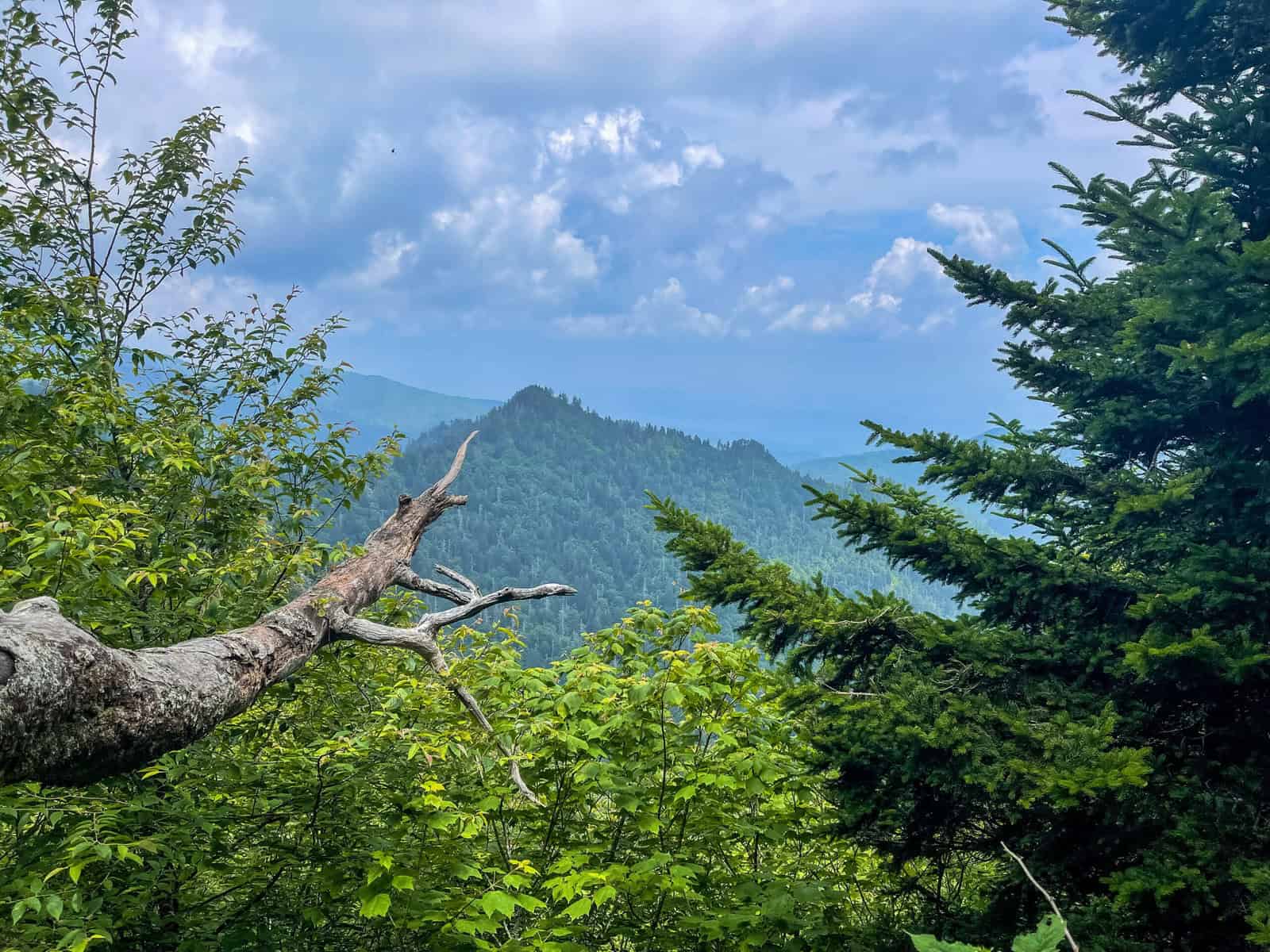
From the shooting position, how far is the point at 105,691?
2191mm

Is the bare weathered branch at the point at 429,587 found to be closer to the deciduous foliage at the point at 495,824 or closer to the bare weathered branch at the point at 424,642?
the deciduous foliage at the point at 495,824

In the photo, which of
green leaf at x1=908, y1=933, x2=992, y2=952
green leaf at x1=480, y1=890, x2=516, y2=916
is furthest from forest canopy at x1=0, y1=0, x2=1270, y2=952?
green leaf at x1=908, y1=933, x2=992, y2=952

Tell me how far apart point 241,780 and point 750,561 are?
10.5 ft

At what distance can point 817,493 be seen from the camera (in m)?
4.87

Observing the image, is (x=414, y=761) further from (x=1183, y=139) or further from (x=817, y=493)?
(x=1183, y=139)

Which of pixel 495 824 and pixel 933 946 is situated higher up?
pixel 933 946

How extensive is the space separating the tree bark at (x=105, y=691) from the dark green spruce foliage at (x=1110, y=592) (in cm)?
271

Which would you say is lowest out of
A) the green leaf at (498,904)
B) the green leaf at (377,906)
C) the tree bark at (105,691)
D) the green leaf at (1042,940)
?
the green leaf at (377,906)

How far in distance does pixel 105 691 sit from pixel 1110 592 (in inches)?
214

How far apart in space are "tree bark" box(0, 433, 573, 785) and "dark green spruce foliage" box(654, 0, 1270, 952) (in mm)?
2708

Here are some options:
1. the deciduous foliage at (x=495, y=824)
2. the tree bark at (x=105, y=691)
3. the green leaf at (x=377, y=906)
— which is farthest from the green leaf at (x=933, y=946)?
the green leaf at (x=377, y=906)

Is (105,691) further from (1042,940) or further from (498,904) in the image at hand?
(1042,940)

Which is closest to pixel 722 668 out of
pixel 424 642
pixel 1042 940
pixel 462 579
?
pixel 424 642

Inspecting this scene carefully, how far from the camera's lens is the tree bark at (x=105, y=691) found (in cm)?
193
